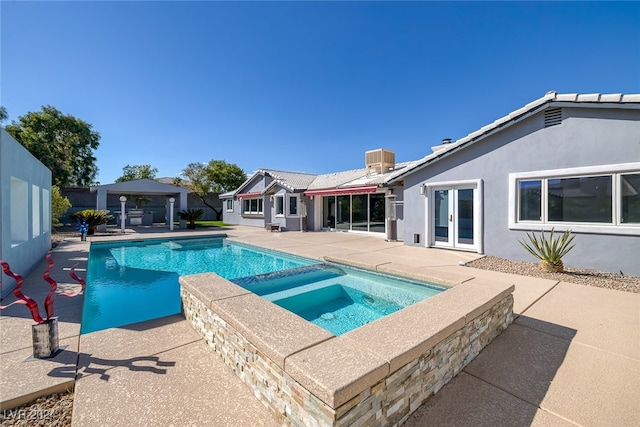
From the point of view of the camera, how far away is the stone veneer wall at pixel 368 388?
2.60 m

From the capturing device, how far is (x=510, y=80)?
1730 cm

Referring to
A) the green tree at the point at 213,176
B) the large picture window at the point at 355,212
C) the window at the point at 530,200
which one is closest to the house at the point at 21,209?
the window at the point at 530,200

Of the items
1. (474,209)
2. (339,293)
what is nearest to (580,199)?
(474,209)

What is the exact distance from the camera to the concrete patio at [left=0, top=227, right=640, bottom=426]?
126 inches

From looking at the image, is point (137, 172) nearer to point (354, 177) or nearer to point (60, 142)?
point (60, 142)

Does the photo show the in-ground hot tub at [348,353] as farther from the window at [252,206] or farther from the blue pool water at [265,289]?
the window at [252,206]

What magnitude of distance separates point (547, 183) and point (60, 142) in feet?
173

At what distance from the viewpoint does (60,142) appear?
37.4 meters

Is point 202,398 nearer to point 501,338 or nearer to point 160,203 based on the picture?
point 501,338

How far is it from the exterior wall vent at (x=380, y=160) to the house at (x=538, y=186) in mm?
4575

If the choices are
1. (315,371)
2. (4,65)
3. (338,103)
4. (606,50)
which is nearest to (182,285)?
(315,371)

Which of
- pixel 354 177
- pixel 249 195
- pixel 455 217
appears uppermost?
pixel 354 177

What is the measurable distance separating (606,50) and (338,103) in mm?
17860

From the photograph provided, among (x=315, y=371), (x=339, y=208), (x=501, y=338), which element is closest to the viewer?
(x=315, y=371)
